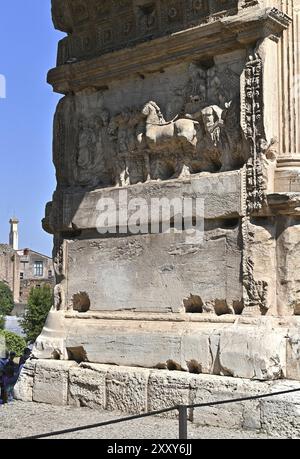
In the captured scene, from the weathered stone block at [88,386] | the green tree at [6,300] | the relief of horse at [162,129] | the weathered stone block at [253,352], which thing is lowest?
the weathered stone block at [88,386]

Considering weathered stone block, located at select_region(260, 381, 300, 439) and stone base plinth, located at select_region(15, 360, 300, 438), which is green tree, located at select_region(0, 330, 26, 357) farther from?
weathered stone block, located at select_region(260, 381, 300, 439)

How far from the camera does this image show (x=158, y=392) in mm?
7520

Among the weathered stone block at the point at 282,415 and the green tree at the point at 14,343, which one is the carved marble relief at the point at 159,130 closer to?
the weathered stone block at the point at 282,415

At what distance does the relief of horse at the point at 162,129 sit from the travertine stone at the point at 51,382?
276cm

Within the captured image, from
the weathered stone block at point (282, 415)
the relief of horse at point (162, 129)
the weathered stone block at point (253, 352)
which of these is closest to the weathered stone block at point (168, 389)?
the weathered stone block at point (253, 352)

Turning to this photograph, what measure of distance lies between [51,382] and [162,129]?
3196 mm

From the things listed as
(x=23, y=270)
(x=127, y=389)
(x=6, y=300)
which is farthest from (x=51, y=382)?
(x=23, y=270)

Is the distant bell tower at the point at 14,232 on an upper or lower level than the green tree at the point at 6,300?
upper

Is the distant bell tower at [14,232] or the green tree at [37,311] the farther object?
the distant bell tower at [14,232]

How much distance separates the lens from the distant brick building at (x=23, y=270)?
5928 centimetres

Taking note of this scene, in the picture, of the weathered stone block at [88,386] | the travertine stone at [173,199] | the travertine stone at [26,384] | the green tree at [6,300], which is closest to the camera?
the travertine stone at [173,199]

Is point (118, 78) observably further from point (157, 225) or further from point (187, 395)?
point (187, 395)

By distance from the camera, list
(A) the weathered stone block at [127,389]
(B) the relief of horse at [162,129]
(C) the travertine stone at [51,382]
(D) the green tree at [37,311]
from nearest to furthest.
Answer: (A) the weathered stone block at [127,389] < (B) the relief of horse at [162,129] < (C) the travertine stone at [51,382] < (D) the green tree at [37,311]

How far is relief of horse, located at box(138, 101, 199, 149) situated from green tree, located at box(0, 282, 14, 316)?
45.0 metres
